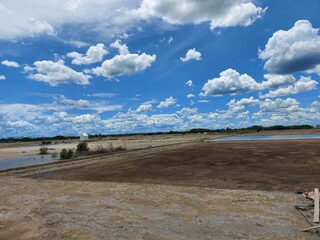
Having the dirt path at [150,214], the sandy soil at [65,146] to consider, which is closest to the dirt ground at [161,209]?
the dirt path at [150,214]

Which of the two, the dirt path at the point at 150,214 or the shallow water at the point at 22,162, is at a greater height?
the shallow water at the point at 22,162

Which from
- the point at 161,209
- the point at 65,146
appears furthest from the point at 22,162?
the point at 65,146

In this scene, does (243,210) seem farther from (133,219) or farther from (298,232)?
(133,219)

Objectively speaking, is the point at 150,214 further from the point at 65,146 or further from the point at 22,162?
the point at 65,146

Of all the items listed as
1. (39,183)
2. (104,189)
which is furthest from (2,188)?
(104,189)

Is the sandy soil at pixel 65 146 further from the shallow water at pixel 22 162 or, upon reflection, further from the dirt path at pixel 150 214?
the dirt path at pixel 150 214

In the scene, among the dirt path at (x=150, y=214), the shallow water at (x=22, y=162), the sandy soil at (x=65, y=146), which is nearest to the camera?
the dirt path at (x=150, y=214)

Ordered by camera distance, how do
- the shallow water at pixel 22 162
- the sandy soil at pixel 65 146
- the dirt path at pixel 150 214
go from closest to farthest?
the dirt path at pixel 150 214 → the shallow water at pixel 22 162 → the sandy soil at pixel 65 146

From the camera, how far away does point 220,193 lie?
1160cm

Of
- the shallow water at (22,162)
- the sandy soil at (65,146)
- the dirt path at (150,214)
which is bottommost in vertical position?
the dirt path at (150,214)

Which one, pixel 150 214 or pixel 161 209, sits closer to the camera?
pixel 150 214

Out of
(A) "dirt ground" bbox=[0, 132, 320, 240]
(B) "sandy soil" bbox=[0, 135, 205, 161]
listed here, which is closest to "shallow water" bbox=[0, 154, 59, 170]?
(B) "sandy soil" bbox=[0, 135, 205, 161]

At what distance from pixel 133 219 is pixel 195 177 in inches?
326

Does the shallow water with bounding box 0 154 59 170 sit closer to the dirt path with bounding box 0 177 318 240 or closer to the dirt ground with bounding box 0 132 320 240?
the dirt ground with bounding box 0 132 320 240
